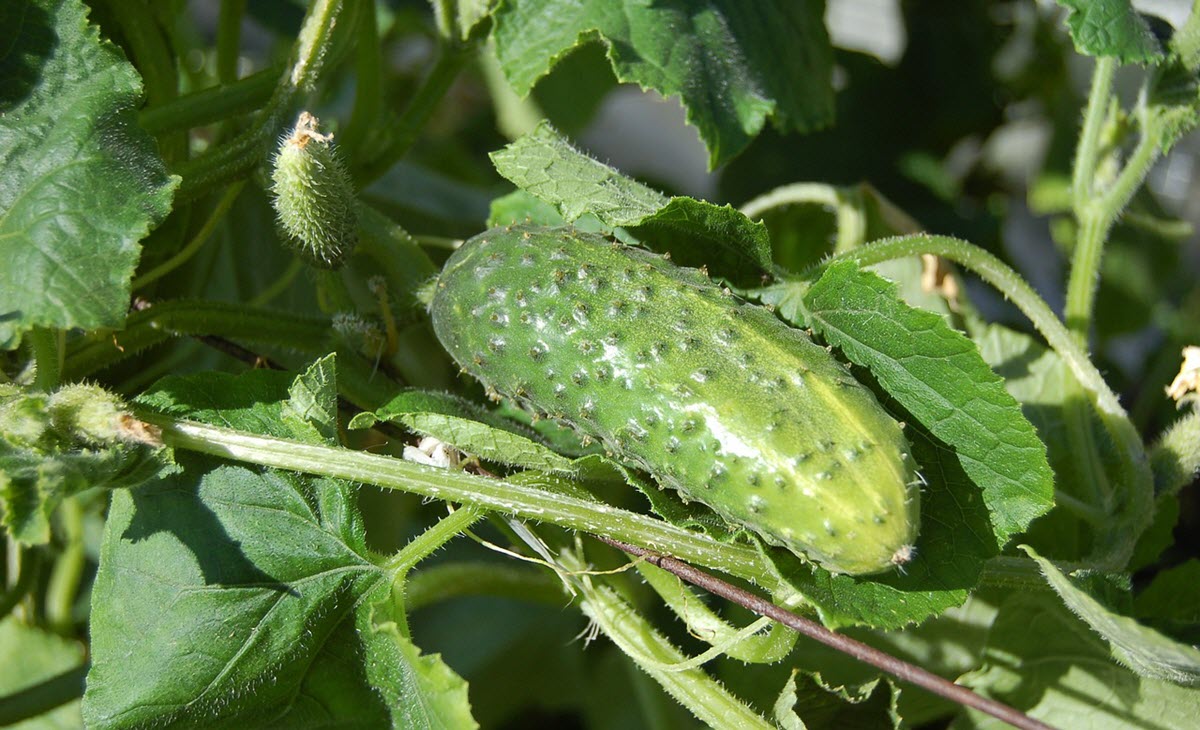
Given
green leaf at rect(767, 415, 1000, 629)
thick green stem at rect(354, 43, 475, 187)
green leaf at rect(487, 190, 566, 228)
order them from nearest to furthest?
green leaf at rect(767, 415, 1000, 629)
green leaf at rect(487, 190, 566, 228)
thick green stem at rect(354, 43, 475, 187)

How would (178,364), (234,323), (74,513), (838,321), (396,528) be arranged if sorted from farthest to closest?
(396,528), (74,513), (178,364), (234,323), (838,321)

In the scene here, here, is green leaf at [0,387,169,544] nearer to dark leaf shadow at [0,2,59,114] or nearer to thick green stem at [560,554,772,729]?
dark leaf shadow at [0,2,59,114]

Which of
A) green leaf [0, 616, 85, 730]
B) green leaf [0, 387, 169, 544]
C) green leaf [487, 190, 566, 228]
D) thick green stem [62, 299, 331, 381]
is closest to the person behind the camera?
green leaf [0, 387, 169, 544]

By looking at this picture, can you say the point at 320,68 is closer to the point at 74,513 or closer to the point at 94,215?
the point at 94,215

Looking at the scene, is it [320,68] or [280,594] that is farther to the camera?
[320,68]

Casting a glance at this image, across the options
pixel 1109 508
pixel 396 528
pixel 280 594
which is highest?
pixel 1109 508

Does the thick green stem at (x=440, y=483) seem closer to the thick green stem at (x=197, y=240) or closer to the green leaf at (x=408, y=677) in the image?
the green leaf at (x=408, y=677)

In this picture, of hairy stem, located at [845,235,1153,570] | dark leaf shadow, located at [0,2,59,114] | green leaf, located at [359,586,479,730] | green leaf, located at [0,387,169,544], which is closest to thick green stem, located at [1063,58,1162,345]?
hairy stem, located at [845,235,1153,570]

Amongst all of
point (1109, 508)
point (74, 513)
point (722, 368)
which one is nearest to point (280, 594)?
point (722, 368)
